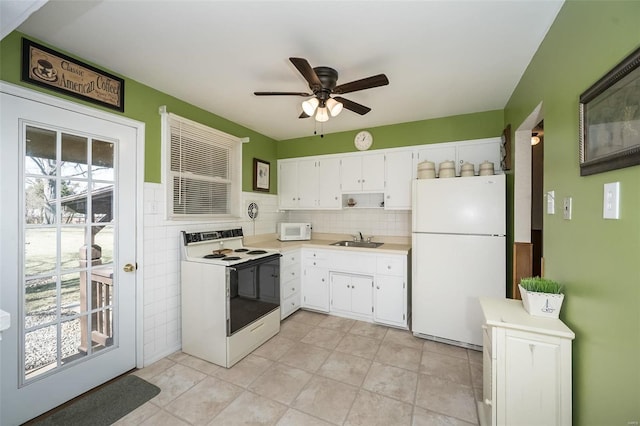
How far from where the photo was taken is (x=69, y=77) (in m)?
1.90

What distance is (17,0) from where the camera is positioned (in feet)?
2.82

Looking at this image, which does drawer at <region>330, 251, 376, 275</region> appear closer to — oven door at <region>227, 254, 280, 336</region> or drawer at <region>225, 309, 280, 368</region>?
oven door at <region>227, 254, 280, 336</region>

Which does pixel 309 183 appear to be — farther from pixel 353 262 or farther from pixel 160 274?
pixel 160 274

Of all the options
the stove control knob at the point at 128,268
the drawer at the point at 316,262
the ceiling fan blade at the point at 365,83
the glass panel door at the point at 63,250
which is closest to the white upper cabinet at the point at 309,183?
the drawer at the point at 316,262

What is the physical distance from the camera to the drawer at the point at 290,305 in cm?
324

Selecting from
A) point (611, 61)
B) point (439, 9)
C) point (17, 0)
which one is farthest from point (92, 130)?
point (611, 61)

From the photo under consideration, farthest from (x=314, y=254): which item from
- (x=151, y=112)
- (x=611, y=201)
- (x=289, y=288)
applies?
(x=611, y=201)

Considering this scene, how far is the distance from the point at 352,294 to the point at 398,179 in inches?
63.1

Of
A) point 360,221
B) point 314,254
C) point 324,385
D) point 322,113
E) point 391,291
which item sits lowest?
point 324,385

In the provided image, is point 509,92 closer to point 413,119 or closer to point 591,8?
point 413,119

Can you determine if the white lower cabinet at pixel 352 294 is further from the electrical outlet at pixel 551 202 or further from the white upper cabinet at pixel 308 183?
the electrical outlet at pixel 551 202

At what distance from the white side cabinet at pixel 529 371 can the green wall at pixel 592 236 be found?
2.6 inches

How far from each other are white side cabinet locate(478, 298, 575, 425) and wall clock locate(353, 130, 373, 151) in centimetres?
269

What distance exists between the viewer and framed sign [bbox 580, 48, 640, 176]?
85cm
